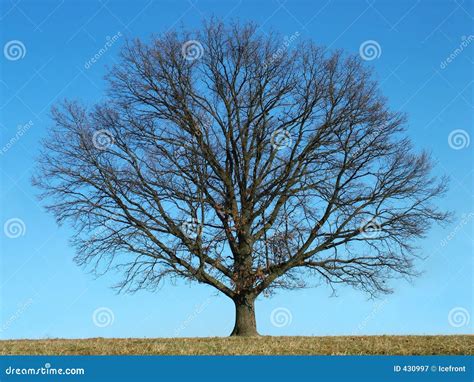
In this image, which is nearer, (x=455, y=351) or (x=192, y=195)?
(x=455, y=351)

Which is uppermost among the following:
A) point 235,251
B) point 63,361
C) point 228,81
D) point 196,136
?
point 228,81

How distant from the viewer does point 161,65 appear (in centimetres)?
2378

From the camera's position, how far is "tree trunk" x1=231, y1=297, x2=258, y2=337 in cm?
2238

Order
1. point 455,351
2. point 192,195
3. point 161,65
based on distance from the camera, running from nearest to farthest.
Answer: point 455,351, point 192,195, point 161,65

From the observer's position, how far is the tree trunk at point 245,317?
22.4 metres

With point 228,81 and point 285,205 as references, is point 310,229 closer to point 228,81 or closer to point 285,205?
point 285,205

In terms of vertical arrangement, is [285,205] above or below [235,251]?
above

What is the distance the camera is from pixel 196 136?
23406mm

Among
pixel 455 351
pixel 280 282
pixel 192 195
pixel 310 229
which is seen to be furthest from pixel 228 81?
pixel 455 351

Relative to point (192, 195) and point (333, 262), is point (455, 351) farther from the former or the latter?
point (192, 195)

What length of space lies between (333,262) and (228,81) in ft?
27.0

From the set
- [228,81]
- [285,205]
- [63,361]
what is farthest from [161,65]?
[63,361]

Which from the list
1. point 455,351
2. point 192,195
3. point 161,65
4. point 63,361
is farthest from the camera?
point 161,65

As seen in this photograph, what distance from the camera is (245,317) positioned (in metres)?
22.5
